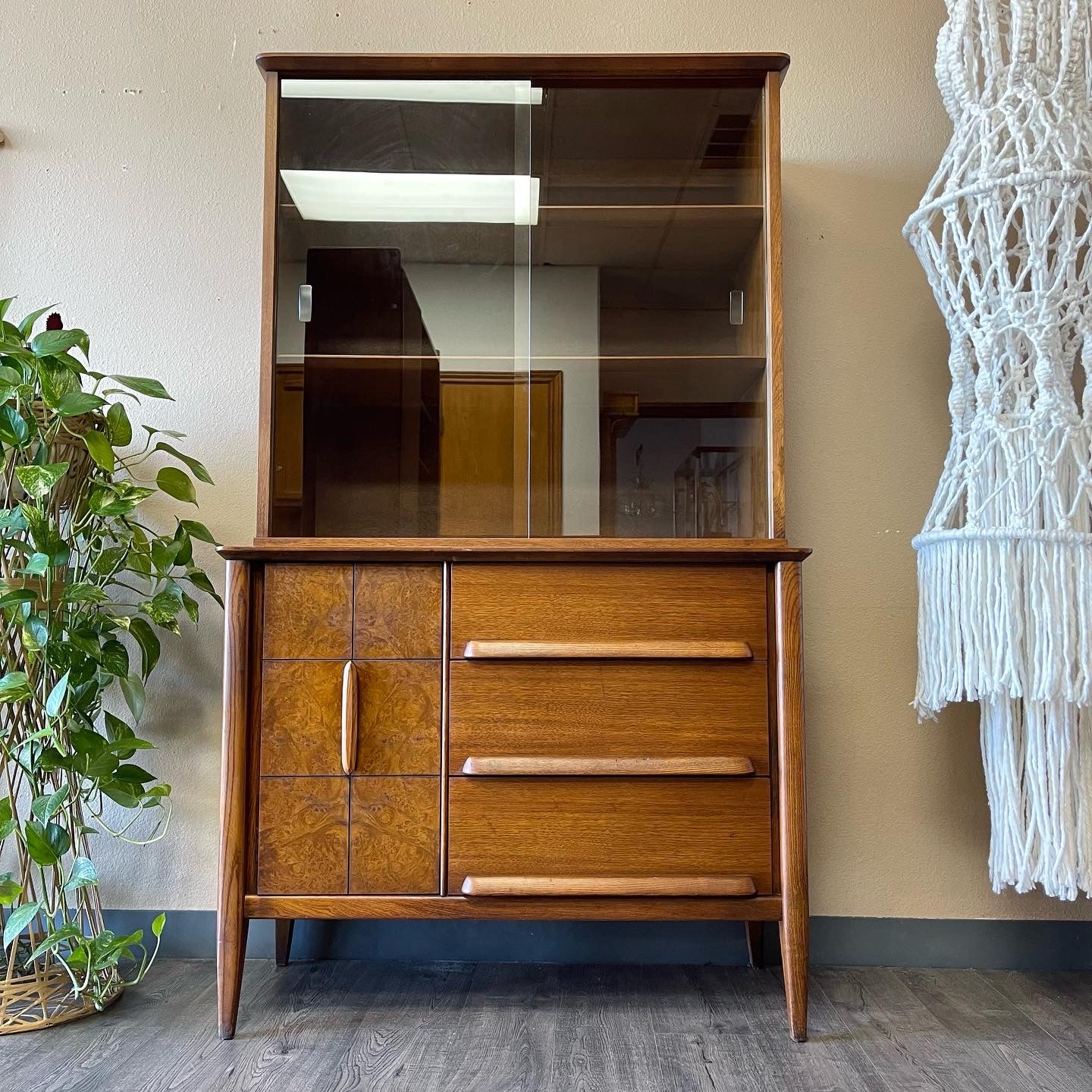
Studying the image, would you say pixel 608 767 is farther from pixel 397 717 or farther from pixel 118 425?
pixel 118 425

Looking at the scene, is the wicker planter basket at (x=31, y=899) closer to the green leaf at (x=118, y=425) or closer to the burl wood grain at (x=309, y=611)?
the green leaf at (x=118, y=425)

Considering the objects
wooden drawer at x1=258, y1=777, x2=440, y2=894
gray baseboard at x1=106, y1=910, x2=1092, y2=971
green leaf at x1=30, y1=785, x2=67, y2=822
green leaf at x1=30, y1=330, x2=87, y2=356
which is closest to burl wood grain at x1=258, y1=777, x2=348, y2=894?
wooden drawer at x1=258, y1=777, x2=440, y2=894

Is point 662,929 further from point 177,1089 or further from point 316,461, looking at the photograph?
point 316,461

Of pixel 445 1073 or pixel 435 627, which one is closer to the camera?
pixel 445 1073

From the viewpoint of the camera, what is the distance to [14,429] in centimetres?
151

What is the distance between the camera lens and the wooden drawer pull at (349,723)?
151 cm

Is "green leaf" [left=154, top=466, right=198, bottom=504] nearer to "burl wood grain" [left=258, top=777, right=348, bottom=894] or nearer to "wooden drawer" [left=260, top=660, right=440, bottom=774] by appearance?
"wooden drawer" [left=260, top=660, right=440, bottom=774]

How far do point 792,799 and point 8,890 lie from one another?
1223 millimetres

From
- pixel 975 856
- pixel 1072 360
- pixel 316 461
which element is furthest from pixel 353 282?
pixel 975 856

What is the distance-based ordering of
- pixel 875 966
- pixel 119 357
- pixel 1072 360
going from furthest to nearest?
pixel 119 357
pixel 875 966
pixel 1072 360

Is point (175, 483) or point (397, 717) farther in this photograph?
point (175, 483)

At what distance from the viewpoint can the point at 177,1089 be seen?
1324mm

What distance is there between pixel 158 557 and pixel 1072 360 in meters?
1.59

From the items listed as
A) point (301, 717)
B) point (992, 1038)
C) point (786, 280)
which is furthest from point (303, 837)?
point (786, 280)
